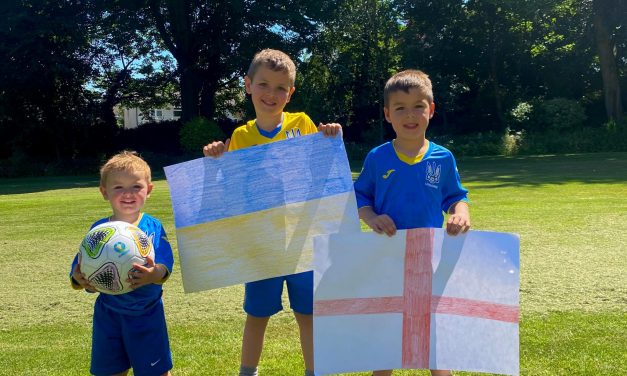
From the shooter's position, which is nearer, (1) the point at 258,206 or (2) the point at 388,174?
(2) the point at 388,174

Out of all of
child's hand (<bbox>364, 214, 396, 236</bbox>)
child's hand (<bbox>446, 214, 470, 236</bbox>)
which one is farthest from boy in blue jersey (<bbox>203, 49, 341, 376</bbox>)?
child's hand (<bbox>446, 214, 470, 236</bbox>)

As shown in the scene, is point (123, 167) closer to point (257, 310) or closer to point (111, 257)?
point (111, 257)

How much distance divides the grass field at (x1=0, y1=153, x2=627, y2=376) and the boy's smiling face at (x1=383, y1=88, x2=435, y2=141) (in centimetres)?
168

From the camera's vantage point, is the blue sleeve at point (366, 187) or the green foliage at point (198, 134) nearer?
the blue sleeve at point (366, 187)

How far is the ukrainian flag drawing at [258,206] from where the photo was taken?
3.58m

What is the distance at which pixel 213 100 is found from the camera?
37812 mm

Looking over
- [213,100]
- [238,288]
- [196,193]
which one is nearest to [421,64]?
[213,100]

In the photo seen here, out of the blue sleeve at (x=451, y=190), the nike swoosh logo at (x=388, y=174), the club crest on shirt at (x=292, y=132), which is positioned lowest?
the blue sleeve at (x=451, y=190)

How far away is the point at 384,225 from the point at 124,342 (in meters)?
1.49

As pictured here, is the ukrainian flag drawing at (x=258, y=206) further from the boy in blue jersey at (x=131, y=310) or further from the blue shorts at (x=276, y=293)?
the boy in blue jersey at (x=131, y=310)

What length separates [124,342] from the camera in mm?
3240

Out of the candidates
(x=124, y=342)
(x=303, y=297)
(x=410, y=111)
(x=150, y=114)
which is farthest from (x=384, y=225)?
(x=150, y=114)

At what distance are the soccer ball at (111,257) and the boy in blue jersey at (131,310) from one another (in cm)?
7

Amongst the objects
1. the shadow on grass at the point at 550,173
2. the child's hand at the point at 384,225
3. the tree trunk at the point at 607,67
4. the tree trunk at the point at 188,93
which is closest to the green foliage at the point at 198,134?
the tree trunk at the point at 188,93
